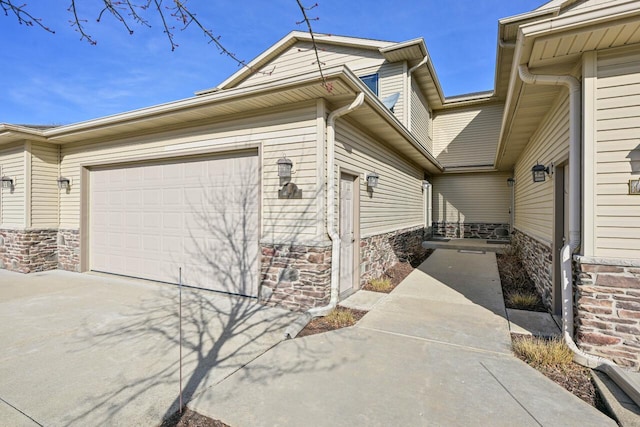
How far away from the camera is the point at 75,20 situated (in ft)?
6.24

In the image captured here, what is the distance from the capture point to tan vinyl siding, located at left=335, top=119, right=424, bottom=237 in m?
5.22

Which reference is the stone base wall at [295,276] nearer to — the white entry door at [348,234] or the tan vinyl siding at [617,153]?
the white entry door at [348,234]

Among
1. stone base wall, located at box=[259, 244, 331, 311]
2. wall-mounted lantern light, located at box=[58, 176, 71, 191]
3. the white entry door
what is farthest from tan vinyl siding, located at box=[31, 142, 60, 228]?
the white entry door

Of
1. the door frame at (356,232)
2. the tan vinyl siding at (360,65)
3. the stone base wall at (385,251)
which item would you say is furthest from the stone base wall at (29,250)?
the stone base wall at (385,251)

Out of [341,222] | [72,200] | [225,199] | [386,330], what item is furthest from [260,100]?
[72,200]

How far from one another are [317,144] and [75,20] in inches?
117

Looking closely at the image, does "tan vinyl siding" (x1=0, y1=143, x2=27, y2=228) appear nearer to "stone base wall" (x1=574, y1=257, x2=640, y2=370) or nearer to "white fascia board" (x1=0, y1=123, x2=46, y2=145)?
"white fascia board" (x1=0, y1=123, x2=46, y2=145)

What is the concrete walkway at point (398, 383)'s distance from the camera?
2.36 metres

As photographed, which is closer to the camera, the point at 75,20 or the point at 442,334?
the point at 75,20

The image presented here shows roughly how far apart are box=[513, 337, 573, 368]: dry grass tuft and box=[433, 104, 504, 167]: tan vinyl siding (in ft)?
35.0

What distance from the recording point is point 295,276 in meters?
4.70

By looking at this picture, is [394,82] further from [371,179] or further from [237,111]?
[237,111]

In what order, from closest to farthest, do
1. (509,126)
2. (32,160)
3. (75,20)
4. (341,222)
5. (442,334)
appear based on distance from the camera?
1. (75,20)
2. (442,334)
3. (341,222)
4. (509,126)
5. (32,160)

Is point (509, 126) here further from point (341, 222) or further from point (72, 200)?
point (72, 200)
